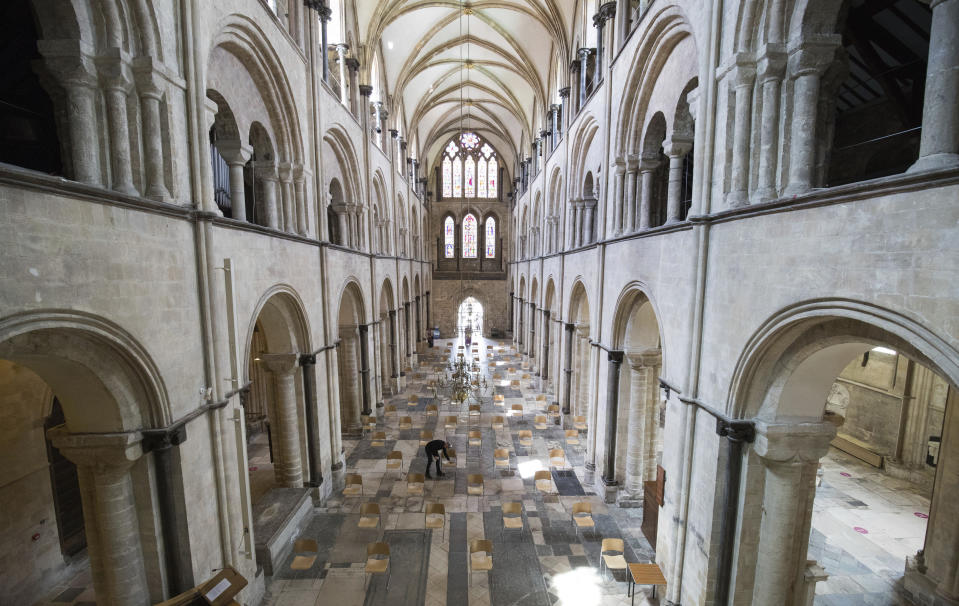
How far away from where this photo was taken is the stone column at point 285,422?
374 inches

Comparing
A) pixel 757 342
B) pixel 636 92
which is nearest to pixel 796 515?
pixel 757 342

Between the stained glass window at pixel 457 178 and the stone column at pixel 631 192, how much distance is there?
25387 millimetres

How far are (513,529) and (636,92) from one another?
32.8 ft

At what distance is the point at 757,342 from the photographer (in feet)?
16.9

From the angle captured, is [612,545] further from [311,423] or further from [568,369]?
[568,369]

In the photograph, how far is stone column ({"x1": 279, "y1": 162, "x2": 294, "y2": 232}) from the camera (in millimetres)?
9156

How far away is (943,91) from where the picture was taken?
138 inches

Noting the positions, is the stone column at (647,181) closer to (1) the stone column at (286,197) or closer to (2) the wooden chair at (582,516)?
(2) the wooden chair at (582,516)

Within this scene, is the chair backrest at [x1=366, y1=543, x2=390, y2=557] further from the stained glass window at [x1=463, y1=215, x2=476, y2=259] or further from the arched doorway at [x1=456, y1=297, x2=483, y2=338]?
the stained glass window at [x1=463, y1=215, x2=476, y2=259]

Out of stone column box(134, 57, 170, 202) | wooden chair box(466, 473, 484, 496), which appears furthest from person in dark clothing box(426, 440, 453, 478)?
stone column box(134, 57, 170, 202)

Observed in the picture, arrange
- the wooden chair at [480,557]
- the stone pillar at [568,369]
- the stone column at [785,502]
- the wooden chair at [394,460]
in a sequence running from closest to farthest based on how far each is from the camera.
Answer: the stone column at [785,502]
the wooden chair at [480,557]
the wooden chair at [394,460]
the stone pillar at [568,369]

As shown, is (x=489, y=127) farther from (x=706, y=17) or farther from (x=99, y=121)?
(x=99, y=121)

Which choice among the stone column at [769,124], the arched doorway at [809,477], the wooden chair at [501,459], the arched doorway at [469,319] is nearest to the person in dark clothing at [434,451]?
the wooden chair at [501,459]

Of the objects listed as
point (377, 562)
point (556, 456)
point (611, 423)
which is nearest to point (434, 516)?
point (377, 562)
